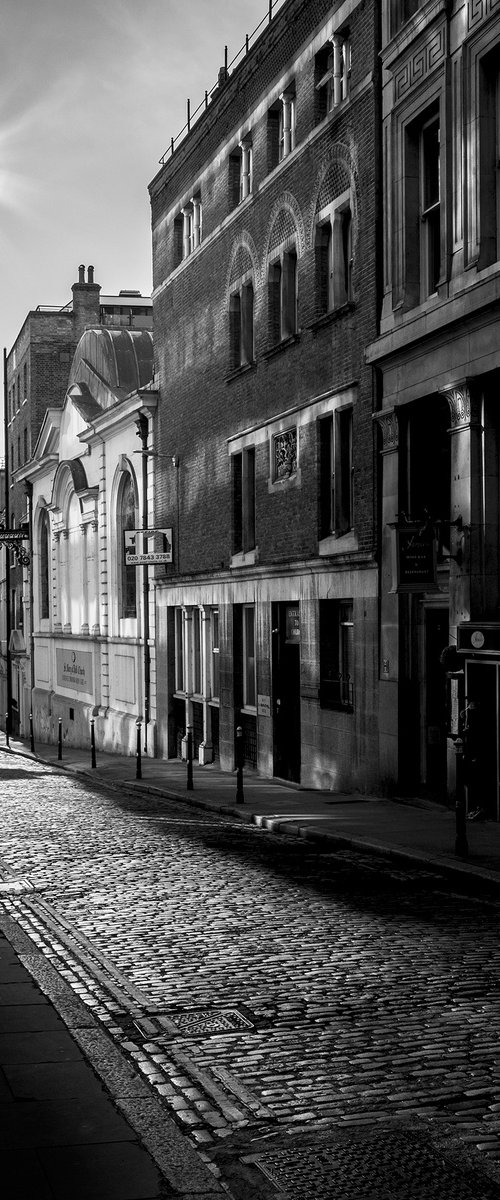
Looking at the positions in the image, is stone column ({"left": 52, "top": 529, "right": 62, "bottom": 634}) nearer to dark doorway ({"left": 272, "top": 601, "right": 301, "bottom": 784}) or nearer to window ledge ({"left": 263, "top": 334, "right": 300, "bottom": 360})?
dark doorway ({"left": 272, "top": 601, "right": 301, "bottom": 784})

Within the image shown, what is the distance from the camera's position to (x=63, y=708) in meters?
49.5

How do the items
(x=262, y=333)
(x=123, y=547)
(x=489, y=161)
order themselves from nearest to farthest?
(x=489, y=161) → (x=262, y=333) → (x=123, y=547)

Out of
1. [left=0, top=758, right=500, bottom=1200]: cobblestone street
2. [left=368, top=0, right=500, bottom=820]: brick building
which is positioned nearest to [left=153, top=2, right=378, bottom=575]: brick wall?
[left=368, top=0, right=500, bottom=820]: brick building

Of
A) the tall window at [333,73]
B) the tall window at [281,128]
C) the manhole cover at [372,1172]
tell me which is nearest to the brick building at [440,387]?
the tall window at [333,73]

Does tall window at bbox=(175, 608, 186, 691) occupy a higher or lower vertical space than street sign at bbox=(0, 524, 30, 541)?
lower

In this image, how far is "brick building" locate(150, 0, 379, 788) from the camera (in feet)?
71.5

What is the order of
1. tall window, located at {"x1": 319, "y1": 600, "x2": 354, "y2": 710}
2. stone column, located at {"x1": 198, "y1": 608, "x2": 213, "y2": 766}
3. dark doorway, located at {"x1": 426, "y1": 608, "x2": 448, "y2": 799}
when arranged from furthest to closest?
stone column, located at {"x1": 198, "y1": 608, "x2": 213, "y2": 766} < tall window, located at {"x1": 319, "y1": 600, "x2": 354, "y2": 710} < dark doorway, located at {"x1": 426, "y1": 608, "x2": 448, "y2": 799}

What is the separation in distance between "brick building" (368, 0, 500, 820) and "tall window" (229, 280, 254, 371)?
27.5 ft

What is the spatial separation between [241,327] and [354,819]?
14710 mm

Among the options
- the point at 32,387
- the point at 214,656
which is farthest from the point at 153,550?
the point at 32,387

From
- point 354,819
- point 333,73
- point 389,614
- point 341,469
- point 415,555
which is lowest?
point 354,819

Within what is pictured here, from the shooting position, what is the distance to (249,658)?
94.4 ft

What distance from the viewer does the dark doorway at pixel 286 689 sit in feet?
83.5

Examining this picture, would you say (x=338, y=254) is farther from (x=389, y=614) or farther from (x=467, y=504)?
(x=467, y=504)
